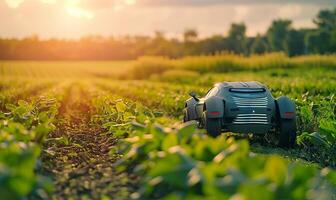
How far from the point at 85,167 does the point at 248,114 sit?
471 centimetres

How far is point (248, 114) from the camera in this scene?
41.0 ft

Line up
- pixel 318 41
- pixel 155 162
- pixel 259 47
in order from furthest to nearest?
pixel 259 47 → pixel 318 41 → pixel 155 162

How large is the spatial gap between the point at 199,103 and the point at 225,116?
1.33m

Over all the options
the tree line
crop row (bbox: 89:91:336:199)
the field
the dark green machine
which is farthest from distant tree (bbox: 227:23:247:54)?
crop row (bbox: 89:91:336:199)

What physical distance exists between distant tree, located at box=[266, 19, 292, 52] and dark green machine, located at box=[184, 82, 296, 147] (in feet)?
308

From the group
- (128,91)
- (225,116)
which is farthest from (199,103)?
(128,91)

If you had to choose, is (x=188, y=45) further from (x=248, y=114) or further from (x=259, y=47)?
(x=248, y=114)

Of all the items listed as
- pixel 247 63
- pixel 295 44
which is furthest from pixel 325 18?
pixel 247 63

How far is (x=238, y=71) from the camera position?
52031mm

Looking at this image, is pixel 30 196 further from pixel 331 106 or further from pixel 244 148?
pixel 331 106

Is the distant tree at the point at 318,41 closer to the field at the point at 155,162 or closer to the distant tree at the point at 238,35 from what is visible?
the distant tree at the point at 238,35

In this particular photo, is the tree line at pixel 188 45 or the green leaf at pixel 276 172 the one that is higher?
the green leaf at pixel 276 172

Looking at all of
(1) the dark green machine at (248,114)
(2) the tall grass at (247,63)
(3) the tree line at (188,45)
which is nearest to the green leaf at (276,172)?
(1) the dark green machine at (248,114)

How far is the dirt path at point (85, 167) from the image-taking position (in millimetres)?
7102
